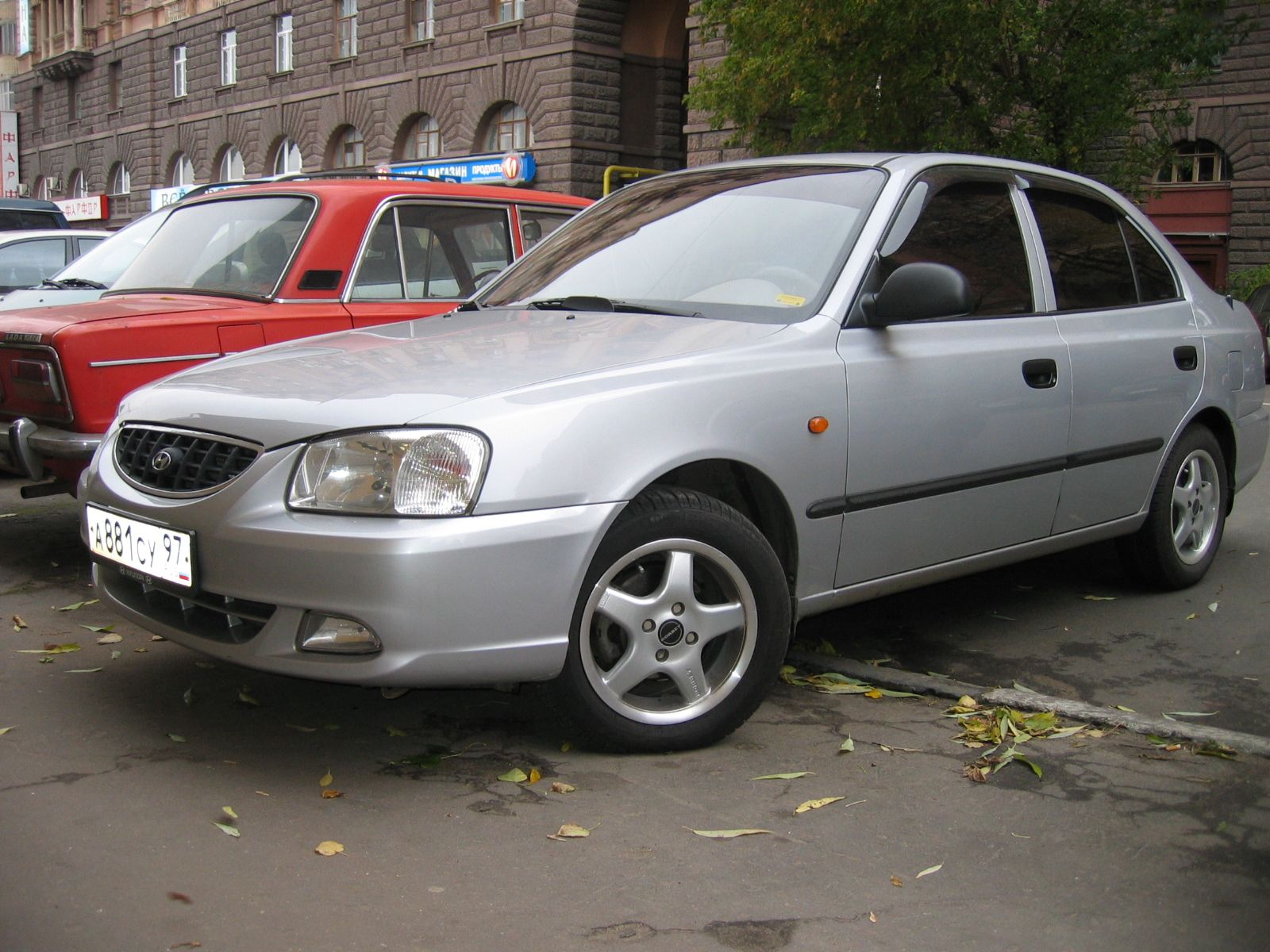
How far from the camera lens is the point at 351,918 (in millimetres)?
2746

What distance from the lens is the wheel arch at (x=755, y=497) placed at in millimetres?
3872

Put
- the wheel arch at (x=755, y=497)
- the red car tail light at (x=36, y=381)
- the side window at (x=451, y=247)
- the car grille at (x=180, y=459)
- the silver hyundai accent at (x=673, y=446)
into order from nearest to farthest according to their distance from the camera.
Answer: the silver hyundai accent at (x=673, y=446) → the car grille at (x=180, y=459) → the wheel arch at (x=755, y=497) → the red car tail light at (x=36, y=381) → the side window at (x=451, y=247)

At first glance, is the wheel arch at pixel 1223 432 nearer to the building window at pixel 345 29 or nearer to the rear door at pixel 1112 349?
the rear door at pixel 1112 349

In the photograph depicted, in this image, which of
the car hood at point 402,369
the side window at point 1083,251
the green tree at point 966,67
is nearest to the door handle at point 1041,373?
the side window at point 1083,251

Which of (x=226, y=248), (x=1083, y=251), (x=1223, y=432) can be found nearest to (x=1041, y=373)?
(x=1083, y=251)

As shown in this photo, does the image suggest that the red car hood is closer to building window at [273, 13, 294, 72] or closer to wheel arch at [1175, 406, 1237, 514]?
wheel arch at [1175, 406, 1237, 514]

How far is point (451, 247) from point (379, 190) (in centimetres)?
49

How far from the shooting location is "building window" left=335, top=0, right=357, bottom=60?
32.2 m

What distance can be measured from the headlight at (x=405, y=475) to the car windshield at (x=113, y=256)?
18.6 feet

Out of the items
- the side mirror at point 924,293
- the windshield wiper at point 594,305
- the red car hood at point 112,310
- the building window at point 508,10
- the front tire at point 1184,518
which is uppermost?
the building window at point 508,10

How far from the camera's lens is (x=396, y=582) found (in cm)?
318

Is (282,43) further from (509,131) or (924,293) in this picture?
(924,293)

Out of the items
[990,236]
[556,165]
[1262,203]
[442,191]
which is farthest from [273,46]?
[990,236]

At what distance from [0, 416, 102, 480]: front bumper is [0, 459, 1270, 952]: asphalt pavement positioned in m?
0.80
